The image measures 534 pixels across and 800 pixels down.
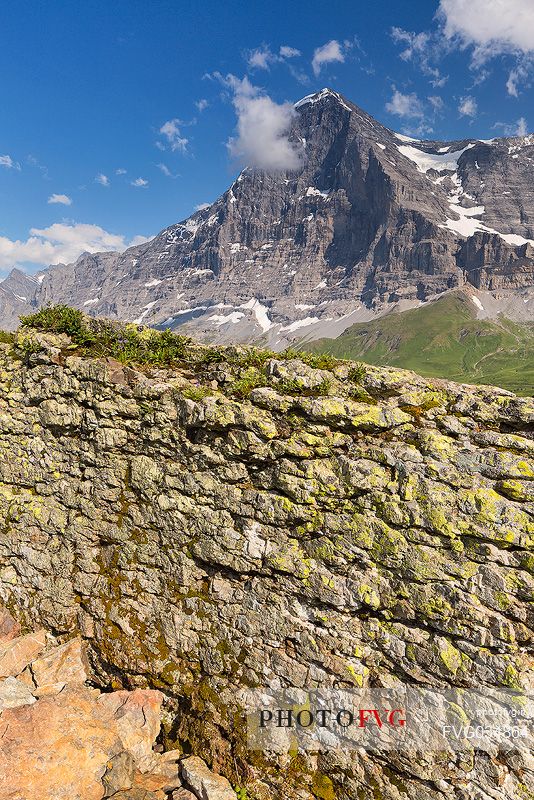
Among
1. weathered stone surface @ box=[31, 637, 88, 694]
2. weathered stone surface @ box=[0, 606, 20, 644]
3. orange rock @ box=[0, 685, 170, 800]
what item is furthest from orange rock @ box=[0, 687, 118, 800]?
weathered stone surface @ box=[0, 606, 20, 644]

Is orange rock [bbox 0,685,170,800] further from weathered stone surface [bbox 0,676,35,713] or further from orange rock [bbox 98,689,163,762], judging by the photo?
weathered stone surface [bbox 0,676,35,713]

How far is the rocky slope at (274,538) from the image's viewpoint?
1079cm

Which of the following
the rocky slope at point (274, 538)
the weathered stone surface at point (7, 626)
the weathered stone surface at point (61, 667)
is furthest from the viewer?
the weathered stone surface at point (7, 626)

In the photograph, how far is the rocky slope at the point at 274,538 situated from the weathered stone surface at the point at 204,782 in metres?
0.35

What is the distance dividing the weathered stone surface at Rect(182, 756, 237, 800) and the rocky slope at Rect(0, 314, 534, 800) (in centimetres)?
35

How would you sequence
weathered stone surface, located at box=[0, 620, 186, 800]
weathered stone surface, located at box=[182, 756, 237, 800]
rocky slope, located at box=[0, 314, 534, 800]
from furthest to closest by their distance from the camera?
1. weathered stone surface, located at box=[182, 756, 237, 800]
2. weathered stone surface, located at box=[0, 620, 186, 800]
3. rocky slope, located at box=[0, 314, 534, 800]

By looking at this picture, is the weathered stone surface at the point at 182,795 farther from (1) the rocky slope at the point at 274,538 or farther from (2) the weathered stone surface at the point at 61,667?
(2) the weathered stone surface at the point at 61,667

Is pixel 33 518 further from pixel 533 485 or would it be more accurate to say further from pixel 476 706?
pixel 533 485

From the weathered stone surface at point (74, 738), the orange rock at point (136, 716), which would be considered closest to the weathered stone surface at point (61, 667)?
the weathered stone surface at point (74, 738)

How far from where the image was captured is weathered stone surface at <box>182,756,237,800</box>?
11.6 meters

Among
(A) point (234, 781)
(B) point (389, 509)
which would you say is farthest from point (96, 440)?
(A) point (234, 781)

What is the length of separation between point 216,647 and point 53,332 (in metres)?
14.6

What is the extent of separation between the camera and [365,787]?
1142cm

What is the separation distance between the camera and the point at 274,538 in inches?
508
